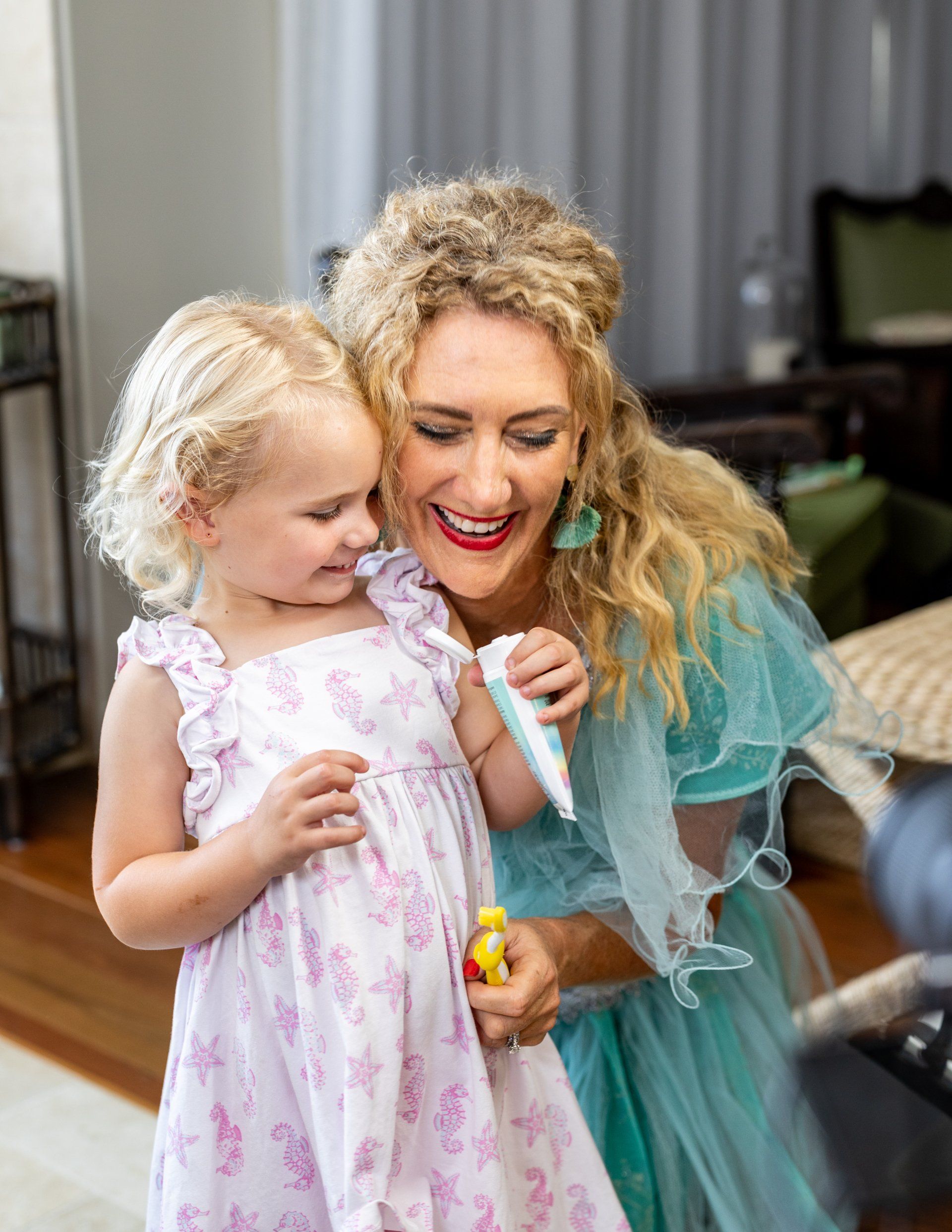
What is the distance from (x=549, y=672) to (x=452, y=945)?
0.71 feet

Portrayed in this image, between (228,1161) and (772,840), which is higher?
(772,840)

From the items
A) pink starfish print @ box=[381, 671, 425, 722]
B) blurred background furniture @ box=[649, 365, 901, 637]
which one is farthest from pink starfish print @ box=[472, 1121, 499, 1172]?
blurred background furniture @ box=[649, 365, 901, 637]

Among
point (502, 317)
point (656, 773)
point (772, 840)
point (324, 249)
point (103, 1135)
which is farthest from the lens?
point (324, 249)

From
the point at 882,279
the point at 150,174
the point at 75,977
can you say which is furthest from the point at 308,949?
the point at 882,279

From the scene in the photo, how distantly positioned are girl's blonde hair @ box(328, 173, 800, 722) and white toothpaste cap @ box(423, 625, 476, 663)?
0.11 meters

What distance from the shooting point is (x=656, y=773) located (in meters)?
1.14

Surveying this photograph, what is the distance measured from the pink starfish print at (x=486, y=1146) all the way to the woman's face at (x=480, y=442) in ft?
1.33

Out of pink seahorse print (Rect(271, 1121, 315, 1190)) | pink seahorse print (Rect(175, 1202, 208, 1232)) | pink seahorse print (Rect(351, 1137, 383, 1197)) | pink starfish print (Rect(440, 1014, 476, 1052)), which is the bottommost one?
pink seahorse print (Rect(175, 1202, 208, 1232))

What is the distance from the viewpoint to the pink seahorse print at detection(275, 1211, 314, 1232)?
3.27 ft

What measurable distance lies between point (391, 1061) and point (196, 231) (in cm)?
220

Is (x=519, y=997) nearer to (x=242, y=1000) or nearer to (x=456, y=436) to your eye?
(x=242, y=1000)

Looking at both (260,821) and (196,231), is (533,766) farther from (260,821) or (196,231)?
(196,231)

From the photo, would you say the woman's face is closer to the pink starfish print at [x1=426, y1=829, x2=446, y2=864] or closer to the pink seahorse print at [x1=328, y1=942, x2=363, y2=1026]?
the pink starfish print at [x1=426, y1=829, x2=446, y2=864]

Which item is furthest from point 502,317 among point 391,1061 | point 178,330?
point 391,1061
